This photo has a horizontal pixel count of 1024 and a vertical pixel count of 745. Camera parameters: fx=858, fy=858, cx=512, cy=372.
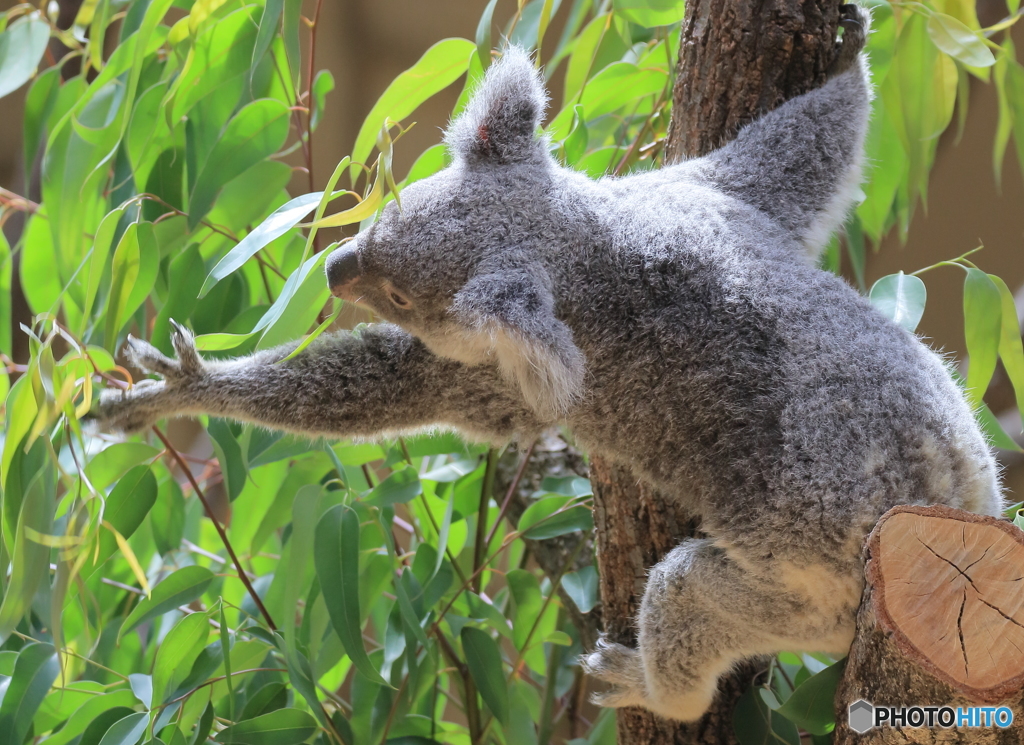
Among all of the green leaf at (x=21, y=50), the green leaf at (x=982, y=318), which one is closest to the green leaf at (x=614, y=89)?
the green leaf at (x=982, y=318)

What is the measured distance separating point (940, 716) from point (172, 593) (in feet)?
3.67

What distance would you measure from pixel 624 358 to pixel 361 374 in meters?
0.38

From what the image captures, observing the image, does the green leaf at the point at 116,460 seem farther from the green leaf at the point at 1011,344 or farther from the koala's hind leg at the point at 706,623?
the green leaf at the point at 1011,344

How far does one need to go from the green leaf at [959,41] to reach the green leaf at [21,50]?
149 cm

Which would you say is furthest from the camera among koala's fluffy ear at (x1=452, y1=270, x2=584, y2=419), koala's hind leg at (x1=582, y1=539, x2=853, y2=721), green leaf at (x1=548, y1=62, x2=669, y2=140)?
green leaf at (x1=548, y1=62, x2=669, y2=140)

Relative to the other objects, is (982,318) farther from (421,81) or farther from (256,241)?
(256,241)

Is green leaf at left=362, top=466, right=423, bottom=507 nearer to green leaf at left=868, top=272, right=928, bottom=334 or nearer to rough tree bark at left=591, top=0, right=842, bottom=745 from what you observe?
rough tree bark at left=591, top=0, right=842, bottom=745

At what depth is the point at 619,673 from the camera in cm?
130

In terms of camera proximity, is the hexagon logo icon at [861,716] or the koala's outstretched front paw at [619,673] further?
the koala's outstretched front paw at [619,673]

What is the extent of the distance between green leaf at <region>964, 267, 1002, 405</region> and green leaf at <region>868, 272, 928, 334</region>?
67mm

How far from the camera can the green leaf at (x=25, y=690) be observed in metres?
1.30

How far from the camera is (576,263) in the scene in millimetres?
1121

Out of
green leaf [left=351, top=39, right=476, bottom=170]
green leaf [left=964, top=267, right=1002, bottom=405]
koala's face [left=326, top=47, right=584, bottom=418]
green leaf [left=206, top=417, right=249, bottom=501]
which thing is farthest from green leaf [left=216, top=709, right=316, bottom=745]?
green leaf [left=964, top=267, right=1002, bottom=405]

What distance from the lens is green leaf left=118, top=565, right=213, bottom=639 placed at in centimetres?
136
